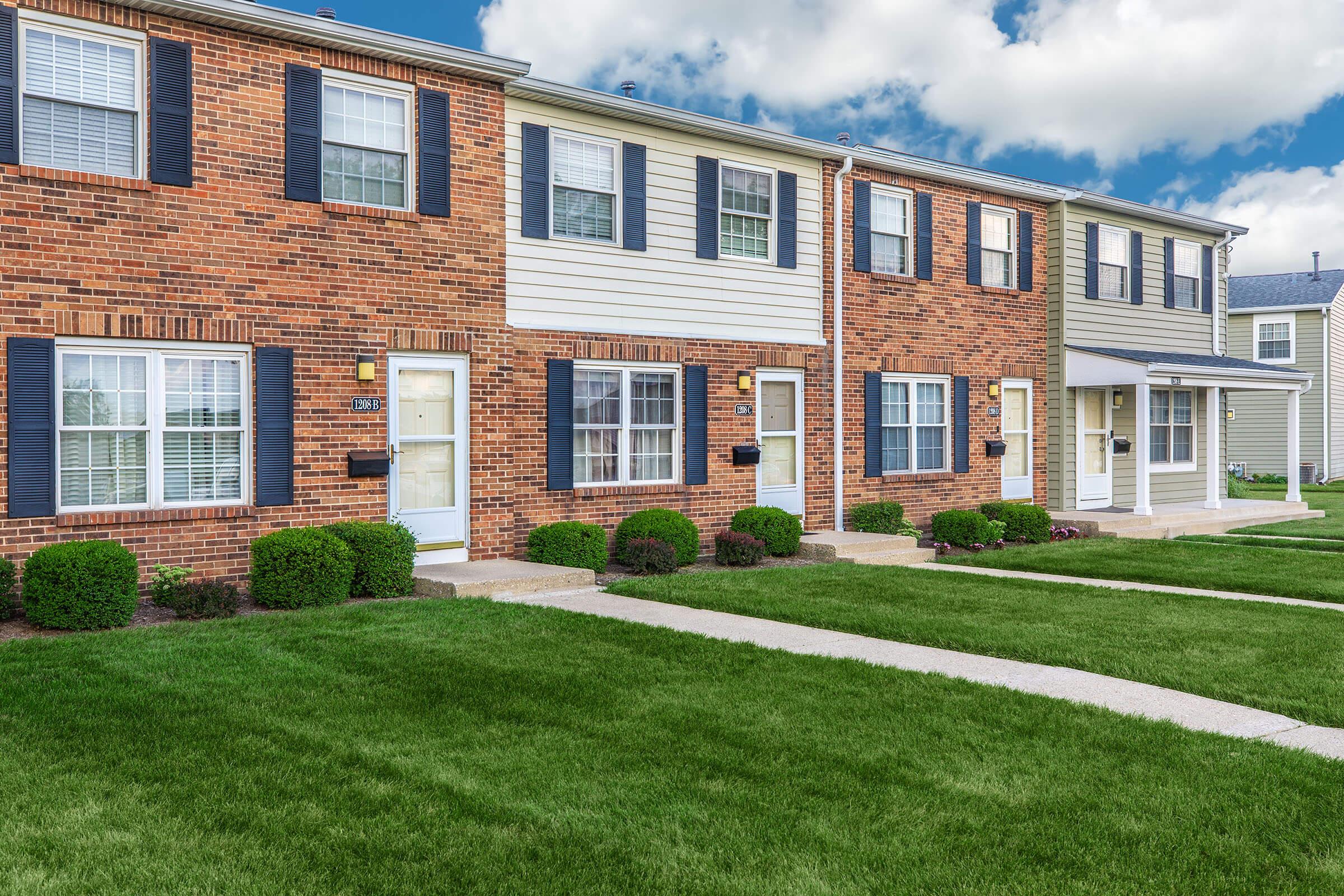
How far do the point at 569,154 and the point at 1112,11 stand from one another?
479 inches

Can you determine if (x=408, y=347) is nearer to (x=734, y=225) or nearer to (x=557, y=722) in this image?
(x=734, y=225)

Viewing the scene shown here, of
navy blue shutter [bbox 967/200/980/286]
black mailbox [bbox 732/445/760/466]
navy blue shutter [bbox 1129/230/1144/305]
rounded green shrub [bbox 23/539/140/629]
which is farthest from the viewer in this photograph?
navy blue shutter [bbox 1129/230/1144/305]

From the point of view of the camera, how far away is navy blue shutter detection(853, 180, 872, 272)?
14633 millimetres

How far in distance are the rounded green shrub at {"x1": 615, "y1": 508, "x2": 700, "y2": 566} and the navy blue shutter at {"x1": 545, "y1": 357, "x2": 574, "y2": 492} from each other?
84cm

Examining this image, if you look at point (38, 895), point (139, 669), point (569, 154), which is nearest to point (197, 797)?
point (38, 895)

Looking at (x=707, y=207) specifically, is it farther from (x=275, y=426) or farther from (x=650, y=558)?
(x=275, y=426)

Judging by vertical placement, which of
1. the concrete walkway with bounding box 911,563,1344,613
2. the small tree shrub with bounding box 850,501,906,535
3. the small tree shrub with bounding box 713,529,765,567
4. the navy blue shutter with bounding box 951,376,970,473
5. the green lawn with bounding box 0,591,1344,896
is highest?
the navy blue shutter with bounding box 951,376,970,473

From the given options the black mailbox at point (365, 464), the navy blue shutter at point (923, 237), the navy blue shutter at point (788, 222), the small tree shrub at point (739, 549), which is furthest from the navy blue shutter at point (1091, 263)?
the black mailbox at point (365, 464)

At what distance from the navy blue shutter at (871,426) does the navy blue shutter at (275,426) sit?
7.96 meters

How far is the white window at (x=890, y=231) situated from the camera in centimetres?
1509

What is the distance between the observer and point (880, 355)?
14938 millimetres

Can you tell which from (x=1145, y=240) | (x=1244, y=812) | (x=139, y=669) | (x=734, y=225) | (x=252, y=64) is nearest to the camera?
(x=1244, y=812)

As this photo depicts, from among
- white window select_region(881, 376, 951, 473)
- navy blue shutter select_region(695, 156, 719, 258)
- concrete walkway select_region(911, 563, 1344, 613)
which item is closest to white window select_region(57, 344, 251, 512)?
navy blue shutter select_region(695, 156, 719, 258)

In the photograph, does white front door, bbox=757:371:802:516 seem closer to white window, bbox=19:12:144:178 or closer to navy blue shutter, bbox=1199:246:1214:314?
white window, bbox=19:12:144:178
